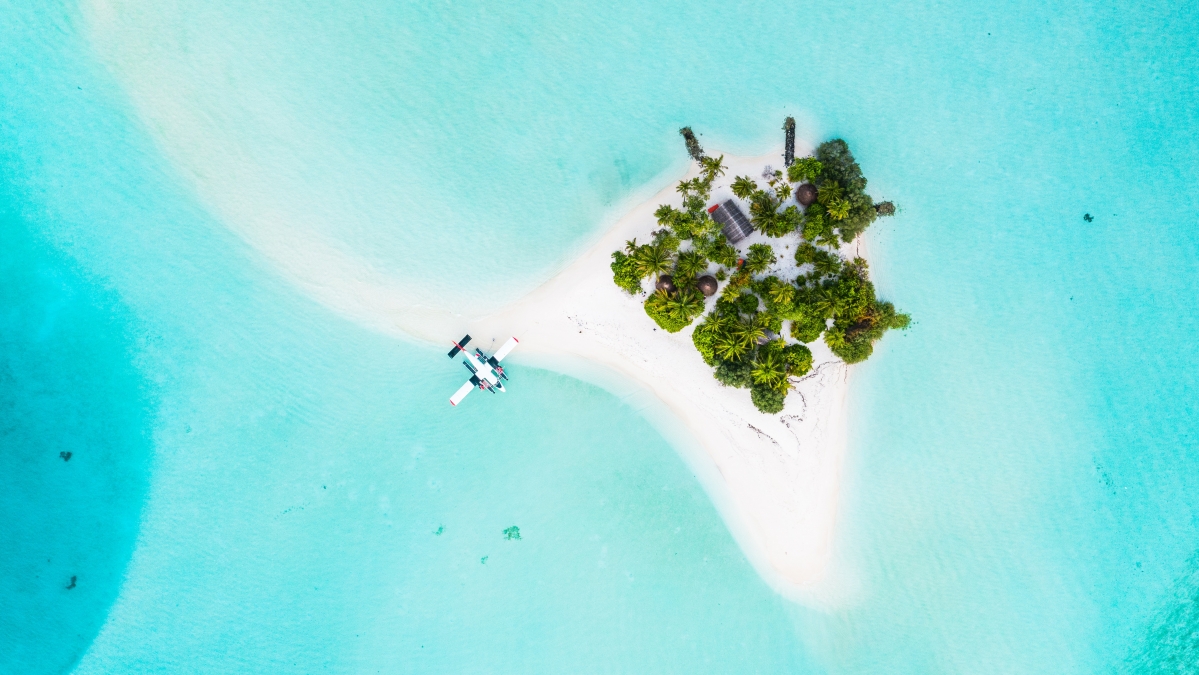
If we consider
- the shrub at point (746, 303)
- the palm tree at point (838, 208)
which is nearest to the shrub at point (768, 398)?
the shrub at point (746, 303)

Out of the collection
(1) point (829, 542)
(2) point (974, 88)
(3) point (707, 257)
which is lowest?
(1) point (829, 542)

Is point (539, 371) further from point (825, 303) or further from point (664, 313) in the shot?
point (825, 303)

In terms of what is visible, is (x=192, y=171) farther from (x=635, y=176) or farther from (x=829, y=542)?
(x=829, y=542)

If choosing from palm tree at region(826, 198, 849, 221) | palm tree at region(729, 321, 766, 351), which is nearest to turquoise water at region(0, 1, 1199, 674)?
palm tree at region(826, 198, 849, 221)

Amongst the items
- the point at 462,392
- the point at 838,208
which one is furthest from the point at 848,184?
the point at 462,392

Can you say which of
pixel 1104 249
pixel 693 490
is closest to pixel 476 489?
pixel 693 490
